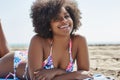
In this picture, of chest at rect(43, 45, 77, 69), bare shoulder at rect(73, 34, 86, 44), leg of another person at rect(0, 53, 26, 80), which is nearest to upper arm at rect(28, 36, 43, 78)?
chest at rect(43, 45, 77, 69)

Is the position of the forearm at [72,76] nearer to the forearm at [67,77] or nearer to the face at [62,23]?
the forearm at [67,77]

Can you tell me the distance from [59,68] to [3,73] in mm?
1030

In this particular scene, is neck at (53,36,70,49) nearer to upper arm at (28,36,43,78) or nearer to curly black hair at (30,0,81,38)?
curly black hair at (30,0,81,38)

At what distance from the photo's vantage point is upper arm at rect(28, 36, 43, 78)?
3742mm

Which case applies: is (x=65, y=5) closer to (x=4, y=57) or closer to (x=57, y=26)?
(x=57, y=26)

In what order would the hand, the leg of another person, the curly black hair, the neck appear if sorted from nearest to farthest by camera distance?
1. the hand
2. the curly black hair
3. the neck
4. the leg of another person

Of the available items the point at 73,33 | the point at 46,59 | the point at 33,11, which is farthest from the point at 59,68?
the point at 33,11

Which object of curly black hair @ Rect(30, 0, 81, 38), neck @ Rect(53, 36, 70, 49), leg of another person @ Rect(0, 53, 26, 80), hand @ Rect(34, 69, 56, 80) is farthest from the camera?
leg of another person @ Rect(0, 53, 26, 80)

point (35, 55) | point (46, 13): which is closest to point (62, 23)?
point (46, 13)

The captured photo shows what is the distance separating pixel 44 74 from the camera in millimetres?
3676

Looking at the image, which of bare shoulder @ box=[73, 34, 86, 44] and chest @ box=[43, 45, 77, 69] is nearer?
chest @ box=[43, 45, 77, 69]

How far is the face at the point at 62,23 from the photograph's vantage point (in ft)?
12.3

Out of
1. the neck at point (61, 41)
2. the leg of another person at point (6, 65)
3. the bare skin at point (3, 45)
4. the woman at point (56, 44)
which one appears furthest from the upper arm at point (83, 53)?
the bare skin at point (3, 45)

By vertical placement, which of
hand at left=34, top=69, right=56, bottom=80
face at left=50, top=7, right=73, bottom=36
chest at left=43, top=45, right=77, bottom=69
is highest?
face at left=50, top=7, right=73, bottom=36
